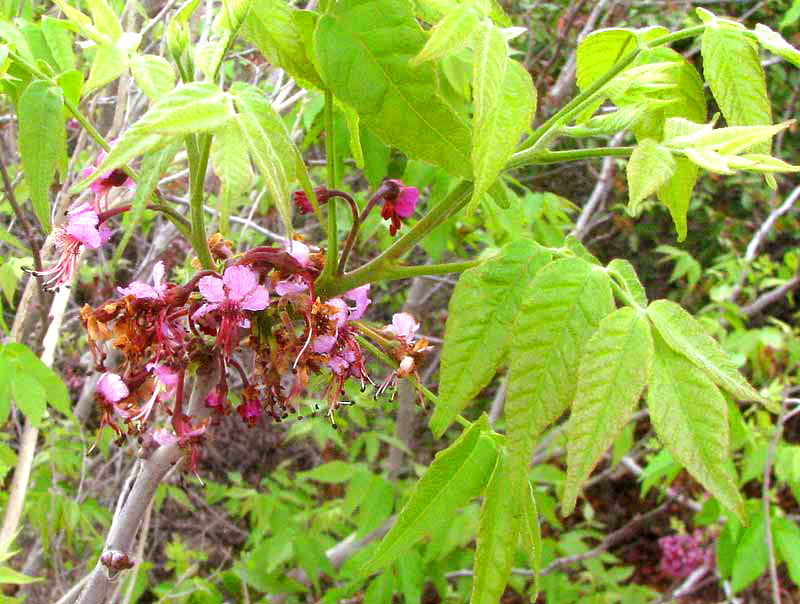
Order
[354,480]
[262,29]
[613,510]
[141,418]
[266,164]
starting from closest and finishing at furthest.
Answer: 1. [266,164]
2. [262,29]
3. [141,418]
4. [354,480]
5. [613,510]

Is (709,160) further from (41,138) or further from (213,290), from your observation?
(41,138)

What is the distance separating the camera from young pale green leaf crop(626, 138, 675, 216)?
80cm

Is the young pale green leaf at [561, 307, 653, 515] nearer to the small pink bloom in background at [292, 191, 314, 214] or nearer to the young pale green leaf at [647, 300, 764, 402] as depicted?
the young pale green leaf at [647, 300, 764, 402]

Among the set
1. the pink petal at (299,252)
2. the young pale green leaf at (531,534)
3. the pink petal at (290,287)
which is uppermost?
the pink petal at (299,252)

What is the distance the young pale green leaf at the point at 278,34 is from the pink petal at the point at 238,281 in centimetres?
22

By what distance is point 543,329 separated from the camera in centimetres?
78

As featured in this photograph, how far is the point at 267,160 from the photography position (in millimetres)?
724

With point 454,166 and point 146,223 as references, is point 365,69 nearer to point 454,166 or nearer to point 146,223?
point 454,166

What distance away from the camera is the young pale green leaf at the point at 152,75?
91cm

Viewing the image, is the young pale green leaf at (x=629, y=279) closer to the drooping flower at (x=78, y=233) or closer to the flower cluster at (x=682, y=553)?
the drooping flower at (x=78, y=233)

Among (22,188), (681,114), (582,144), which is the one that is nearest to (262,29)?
(681,114)

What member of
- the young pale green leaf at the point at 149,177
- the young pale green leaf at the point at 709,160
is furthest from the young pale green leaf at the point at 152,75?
the young pale green leaf at the point at 709,160

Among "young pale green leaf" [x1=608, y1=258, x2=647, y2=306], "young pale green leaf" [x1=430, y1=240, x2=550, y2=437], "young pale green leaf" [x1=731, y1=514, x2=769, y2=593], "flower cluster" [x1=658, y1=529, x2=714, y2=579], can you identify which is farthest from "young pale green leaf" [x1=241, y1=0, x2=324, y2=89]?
"flower cluster" [x1=658, y1=529, x2=714, y2=579]

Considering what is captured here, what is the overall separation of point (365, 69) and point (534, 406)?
1.19 ft
